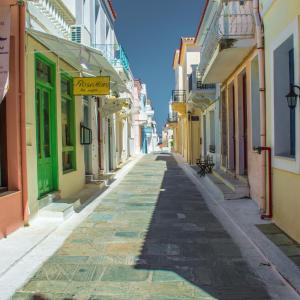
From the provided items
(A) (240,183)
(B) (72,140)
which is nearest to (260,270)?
(A) (240,183)

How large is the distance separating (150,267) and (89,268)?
28.7 inches

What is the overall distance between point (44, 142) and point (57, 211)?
6.04 ft

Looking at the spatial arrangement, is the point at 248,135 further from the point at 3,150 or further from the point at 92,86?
the point at 3,150

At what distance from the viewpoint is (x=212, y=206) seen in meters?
10.3

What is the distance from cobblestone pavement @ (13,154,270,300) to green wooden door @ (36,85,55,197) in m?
1.36

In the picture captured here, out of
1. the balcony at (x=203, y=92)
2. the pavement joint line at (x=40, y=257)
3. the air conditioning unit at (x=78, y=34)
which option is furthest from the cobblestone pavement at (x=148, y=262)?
the balcony at (x=203, y=92)

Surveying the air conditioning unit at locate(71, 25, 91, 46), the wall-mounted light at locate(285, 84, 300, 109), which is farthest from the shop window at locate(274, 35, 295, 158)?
the air conditioning unit at locate(71, 25, 91, 46)

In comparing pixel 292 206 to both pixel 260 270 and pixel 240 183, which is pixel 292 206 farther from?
pixel 240 183

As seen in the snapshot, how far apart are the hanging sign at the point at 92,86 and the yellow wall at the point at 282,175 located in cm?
366

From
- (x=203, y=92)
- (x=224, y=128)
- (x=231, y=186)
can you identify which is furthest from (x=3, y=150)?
(x=203, y=92)

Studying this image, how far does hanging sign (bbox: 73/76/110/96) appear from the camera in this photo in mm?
10211

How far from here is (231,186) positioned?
38.3ft

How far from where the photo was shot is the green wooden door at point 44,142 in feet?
30.4

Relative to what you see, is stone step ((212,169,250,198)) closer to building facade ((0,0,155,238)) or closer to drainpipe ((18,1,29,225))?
building facade ((0,0,155,238))
